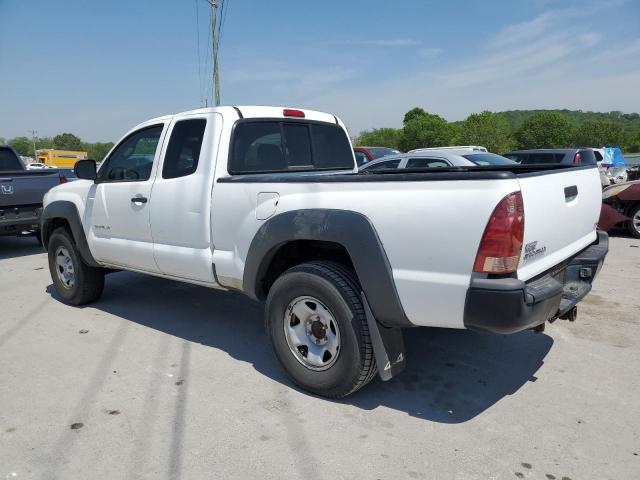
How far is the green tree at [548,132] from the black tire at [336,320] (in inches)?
4309

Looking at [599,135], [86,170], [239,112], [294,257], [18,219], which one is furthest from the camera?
[599,135]

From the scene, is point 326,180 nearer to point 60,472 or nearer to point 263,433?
point 263,433

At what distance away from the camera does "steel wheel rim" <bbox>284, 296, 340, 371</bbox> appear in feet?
10.8

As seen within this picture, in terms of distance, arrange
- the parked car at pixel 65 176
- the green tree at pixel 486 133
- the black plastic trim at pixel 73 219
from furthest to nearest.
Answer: the green tree at pixel 486 133 → the parked car at pixel 65 176 → the black plastic trim at pixel 73 219

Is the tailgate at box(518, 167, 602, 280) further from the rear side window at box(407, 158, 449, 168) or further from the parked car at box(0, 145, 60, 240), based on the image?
the parked car at box(0, 145, 60, 240)

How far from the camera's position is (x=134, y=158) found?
15.7 feet

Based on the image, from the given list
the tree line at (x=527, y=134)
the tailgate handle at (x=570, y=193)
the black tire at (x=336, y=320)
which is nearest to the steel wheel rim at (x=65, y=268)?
the black tire at (x=336, y=320)

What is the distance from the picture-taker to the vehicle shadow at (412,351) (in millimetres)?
3416

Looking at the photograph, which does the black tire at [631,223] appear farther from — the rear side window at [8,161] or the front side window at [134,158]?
the rear side window at [8,161]

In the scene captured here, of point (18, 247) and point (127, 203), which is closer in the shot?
point (127, 203)

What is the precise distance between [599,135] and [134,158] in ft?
367

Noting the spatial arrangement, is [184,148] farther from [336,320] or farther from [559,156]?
[559,156]

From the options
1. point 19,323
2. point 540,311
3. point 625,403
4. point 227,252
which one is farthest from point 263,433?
point 19,323

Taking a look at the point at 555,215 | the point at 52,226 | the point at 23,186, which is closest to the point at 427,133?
the point at 23,186
